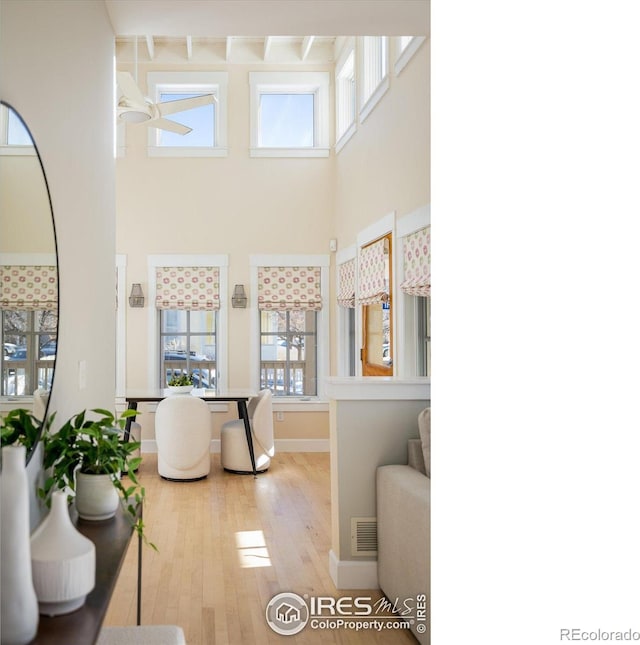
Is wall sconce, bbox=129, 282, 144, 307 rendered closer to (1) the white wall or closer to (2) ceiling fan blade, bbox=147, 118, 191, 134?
(2) ceiling fan blade, bbox=147, 118, 191, 134

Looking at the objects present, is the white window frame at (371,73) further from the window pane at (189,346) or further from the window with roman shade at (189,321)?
the window pane at (189,346)

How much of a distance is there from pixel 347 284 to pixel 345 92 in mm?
2196

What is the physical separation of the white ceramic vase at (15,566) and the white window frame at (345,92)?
18.9ft

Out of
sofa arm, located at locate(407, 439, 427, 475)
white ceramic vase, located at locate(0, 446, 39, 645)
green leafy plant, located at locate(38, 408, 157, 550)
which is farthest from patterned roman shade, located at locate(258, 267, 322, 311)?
white ceramic vase, located at locate(0, 446, 39, 645)

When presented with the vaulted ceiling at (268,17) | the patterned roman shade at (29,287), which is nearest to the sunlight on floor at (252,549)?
the patterned roman shade at (29,287)

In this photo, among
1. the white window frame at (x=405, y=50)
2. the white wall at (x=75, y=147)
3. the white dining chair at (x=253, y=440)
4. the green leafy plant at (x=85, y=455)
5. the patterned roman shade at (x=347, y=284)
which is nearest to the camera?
the white wall at (x=75, y=147)

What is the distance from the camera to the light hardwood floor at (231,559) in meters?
2.74

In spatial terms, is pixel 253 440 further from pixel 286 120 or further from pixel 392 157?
pixel 286 120

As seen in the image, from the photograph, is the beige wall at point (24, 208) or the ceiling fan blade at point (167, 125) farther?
the ceiling fan blade at point (167, 125)

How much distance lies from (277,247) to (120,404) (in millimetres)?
2470

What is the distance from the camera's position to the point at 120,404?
271 inches

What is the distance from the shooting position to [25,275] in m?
1.53
